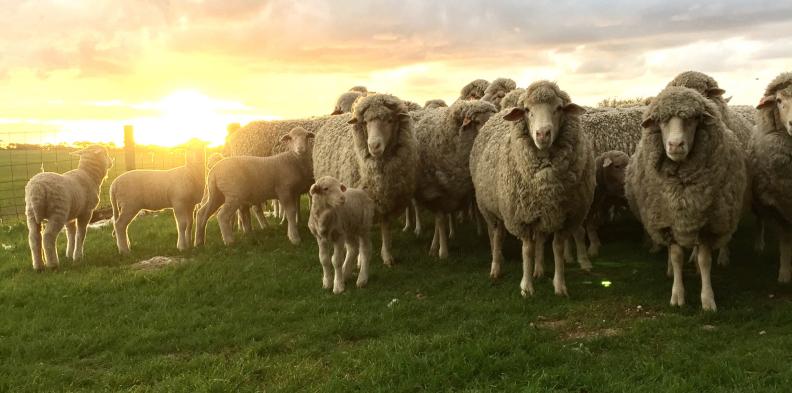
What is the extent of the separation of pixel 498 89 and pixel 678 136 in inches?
232

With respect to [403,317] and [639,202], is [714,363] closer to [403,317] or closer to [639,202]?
[639,202]

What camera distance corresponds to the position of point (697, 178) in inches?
261

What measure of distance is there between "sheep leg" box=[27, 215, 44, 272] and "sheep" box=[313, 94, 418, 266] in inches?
172

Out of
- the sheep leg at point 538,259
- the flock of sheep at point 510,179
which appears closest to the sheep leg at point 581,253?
the flock of sheep at point 510,179

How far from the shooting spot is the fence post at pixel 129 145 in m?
17.1

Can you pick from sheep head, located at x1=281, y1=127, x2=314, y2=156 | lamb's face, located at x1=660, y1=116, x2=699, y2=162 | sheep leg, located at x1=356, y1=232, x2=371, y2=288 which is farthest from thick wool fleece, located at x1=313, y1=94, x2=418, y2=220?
lamb's face, located at x1=660, y1=116, x2=699, y2=162

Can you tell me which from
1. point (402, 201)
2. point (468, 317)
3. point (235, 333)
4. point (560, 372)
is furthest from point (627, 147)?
point (235, 333)

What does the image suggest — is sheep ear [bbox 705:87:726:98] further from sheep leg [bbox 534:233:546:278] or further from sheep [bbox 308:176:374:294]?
sheep [bbox 308:176:374:294]

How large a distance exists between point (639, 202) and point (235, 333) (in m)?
4.69

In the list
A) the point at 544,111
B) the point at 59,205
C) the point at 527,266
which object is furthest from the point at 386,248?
the point at 59,205

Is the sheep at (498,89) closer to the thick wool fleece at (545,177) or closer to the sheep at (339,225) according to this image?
the thick wool fleece at (545,177)

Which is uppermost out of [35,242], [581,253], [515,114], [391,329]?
[515,114]

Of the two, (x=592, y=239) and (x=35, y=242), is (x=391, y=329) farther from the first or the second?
(x=35, y=242)

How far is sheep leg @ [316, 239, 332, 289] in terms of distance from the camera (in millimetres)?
7723
